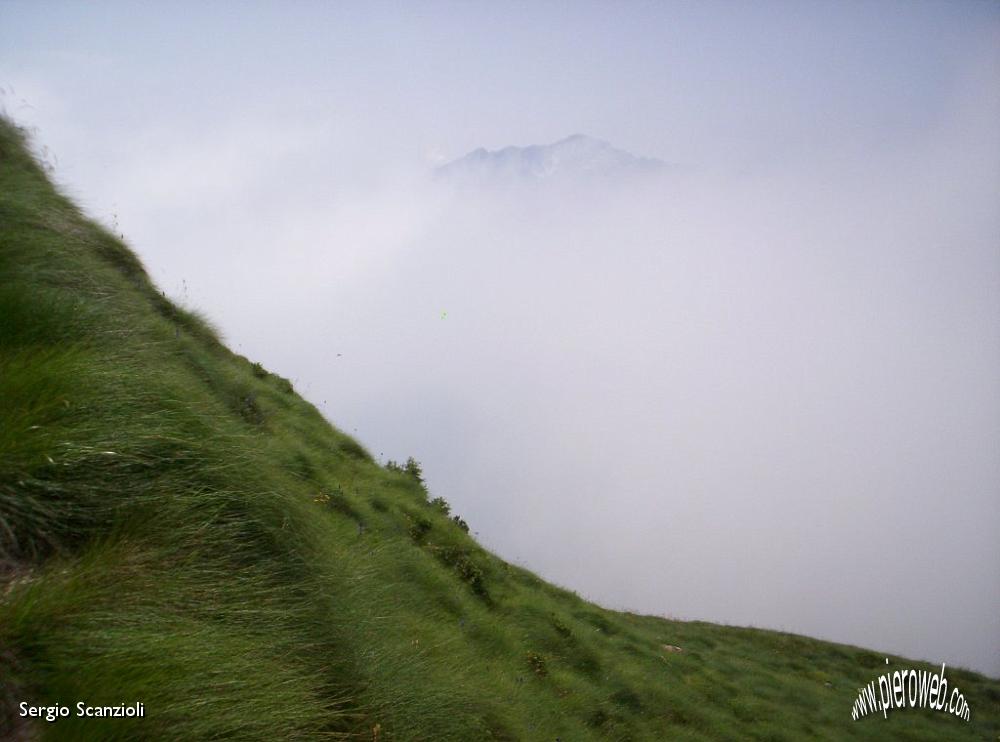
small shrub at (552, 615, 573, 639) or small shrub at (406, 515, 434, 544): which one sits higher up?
small shrub at (406, 515, 434, 544)

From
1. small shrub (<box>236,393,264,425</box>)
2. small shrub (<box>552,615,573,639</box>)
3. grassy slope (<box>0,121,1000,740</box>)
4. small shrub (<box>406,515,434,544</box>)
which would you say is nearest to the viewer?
grassy slope (<box>0,121,1000,740</box>)

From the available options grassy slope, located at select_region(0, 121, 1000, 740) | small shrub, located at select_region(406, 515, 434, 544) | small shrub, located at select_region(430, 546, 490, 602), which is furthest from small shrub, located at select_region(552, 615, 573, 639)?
small shrub, located at select_region(406, 515, 434, 544)

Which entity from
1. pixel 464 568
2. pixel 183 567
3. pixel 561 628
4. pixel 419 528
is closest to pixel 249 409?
pixel 419 528

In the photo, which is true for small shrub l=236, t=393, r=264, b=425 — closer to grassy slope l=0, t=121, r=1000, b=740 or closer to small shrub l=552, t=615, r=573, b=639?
grassy slope l=0, t=121, r=1000, b=740

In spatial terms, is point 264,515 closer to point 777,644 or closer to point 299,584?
point 299,584

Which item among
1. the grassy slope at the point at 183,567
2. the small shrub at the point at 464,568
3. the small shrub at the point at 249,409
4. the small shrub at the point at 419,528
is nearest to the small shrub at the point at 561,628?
the grassy slope at the point at 183,567

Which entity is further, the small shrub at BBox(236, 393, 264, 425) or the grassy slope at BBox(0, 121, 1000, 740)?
Answer: the small shrub at BBox(236, 393, 264, 425)

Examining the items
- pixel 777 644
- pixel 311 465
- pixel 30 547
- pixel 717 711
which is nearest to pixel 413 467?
pixel 311 465

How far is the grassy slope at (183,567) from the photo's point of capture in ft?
11.6

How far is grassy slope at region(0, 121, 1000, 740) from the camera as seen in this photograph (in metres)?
3.54

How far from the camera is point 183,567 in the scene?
448 centimetres

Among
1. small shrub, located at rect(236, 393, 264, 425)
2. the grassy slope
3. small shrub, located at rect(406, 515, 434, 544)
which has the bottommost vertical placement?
the grassy slope

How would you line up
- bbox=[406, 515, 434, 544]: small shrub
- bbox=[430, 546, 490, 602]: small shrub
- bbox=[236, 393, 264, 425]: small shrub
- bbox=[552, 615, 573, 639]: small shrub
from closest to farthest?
1. bbox=[236, 393, 264, 425]: small shrub
2. bbox=[430, 546, 490, 602]: small shrub
3. bbox=[406, 515, 434, 544]: small shrub
4. bbox=[552, 615, 573, 639]: small shrub

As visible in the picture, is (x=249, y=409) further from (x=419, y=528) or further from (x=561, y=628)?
(x=561, y=628)
